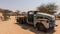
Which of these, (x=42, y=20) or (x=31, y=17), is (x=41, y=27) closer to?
(x=42, y=20)

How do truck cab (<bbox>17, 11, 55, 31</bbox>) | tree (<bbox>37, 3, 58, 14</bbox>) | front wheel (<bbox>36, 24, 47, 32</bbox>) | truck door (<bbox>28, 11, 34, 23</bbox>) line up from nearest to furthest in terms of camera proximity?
1. truck cab (<bbox>17, 11, 55, 31</bbox>)
2. front wheel (<bbox>36, 24, 47, 32</bbox>)
3. truck door (<bbox>28, 11, 34, 23</bbox>)
4. tree (<bbox>37, 3, 58, 14</bbox>)

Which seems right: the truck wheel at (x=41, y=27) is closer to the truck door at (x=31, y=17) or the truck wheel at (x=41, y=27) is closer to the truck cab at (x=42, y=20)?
the truck cab at (x=42, y=20)

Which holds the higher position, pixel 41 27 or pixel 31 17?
pixel 31 17

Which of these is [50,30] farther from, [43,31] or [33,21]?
[33,21]

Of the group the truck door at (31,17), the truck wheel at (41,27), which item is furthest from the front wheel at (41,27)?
the truck door at (31,17)

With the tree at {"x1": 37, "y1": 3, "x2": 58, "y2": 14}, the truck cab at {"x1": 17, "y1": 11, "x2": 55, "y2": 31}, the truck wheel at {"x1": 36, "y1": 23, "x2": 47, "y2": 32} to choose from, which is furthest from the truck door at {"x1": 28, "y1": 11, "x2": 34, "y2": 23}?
the tree at {"x1": 37, "y1": 3, "x2": 58, "y2": 14}

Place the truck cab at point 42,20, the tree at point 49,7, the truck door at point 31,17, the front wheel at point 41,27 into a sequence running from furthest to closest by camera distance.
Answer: the tree at point 49,7 < the truck door at point 31,17 < the front wheel at point 41,27 < the truck cab at point 42,20

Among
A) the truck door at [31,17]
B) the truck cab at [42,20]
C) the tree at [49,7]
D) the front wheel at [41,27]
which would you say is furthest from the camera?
the tree at [49,7]

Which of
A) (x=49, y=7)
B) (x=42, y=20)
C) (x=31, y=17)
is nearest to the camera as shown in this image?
(x=42, y=20)

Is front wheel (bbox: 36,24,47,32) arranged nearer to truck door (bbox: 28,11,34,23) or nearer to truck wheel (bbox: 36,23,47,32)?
truck wheel (bbox: 36,23,47,32)

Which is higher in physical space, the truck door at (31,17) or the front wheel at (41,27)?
the truck door at (31,17)

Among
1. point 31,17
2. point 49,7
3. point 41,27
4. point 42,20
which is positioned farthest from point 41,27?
point 49,7

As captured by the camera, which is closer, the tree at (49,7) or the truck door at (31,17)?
the truck door at (31,17)

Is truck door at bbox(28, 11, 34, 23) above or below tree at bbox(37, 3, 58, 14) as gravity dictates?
below
